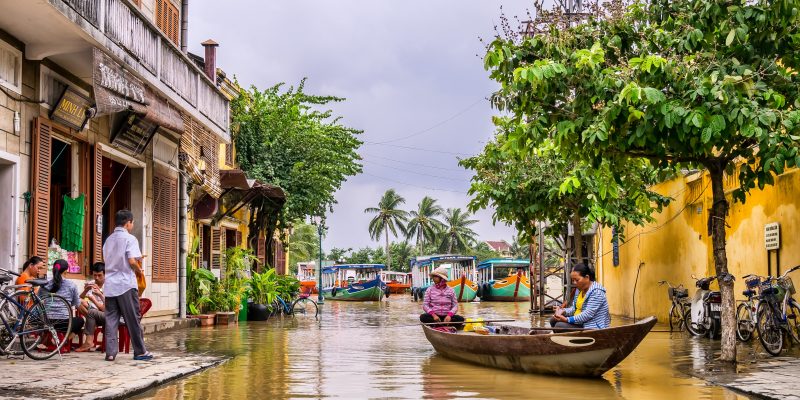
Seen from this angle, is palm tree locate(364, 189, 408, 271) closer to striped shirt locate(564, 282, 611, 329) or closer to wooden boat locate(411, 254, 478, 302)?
wooden boat locate(411, 254, 478, 302)

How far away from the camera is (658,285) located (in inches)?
854

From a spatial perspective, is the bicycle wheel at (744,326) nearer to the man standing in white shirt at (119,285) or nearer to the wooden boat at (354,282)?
the man standing in white shirt at (119,285)

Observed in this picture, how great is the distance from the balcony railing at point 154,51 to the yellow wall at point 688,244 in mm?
10232

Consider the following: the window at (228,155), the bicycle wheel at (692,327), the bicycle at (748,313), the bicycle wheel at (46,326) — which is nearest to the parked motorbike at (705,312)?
the bicycle wheel at (692,327)

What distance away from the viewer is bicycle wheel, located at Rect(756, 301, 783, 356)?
487 inches

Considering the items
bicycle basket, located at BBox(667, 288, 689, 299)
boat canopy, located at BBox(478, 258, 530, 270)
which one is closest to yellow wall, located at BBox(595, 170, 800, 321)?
bicycle basket, located at BBox(667, 288, 689, 299)

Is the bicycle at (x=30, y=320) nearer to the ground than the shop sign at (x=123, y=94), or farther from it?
nearer to the ground

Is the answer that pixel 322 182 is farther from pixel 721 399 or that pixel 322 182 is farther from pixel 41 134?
pixel 721 399

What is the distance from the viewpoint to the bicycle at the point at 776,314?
40.7ft

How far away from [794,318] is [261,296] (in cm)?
1409

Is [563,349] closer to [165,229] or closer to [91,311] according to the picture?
[91,311]

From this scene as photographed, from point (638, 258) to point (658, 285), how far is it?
206cm

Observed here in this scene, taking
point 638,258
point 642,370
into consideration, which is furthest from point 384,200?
point 642,370

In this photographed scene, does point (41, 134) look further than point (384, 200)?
No
